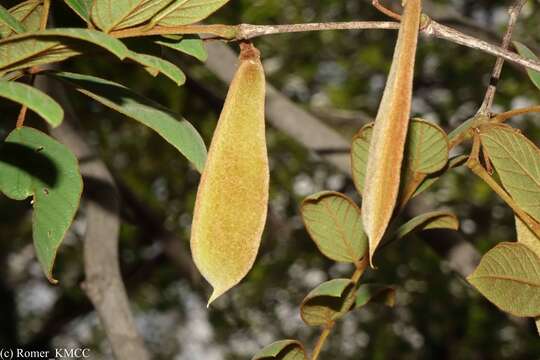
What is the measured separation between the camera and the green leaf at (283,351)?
2.47 feet

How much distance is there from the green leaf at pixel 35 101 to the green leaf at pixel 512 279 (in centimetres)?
42

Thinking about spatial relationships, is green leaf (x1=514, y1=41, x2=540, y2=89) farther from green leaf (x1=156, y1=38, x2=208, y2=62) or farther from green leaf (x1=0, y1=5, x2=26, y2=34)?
green leaf (x1=0, y1=5, x2=26, y2=34)

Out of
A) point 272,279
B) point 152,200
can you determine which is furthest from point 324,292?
point 272,279

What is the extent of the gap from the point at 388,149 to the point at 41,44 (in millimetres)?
240

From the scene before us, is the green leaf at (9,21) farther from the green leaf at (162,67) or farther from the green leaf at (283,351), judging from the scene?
the green leaf at (283,351)

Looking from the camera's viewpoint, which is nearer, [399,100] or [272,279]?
[399,100]

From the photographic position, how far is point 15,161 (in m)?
0.73

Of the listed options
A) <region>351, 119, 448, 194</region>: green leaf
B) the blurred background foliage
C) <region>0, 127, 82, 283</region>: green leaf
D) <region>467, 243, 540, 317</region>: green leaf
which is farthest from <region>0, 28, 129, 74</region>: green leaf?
the blurred background foliage

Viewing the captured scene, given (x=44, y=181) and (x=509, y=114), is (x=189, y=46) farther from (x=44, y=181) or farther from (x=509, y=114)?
(x=509, y=114)

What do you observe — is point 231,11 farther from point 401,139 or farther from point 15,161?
point 401,139

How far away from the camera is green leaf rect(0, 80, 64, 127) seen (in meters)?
0.48

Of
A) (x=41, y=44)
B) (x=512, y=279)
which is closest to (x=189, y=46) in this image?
(x=41, y=44)

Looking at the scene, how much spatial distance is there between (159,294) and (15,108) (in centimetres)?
264

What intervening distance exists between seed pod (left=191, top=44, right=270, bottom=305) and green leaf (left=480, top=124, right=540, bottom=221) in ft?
0.82
